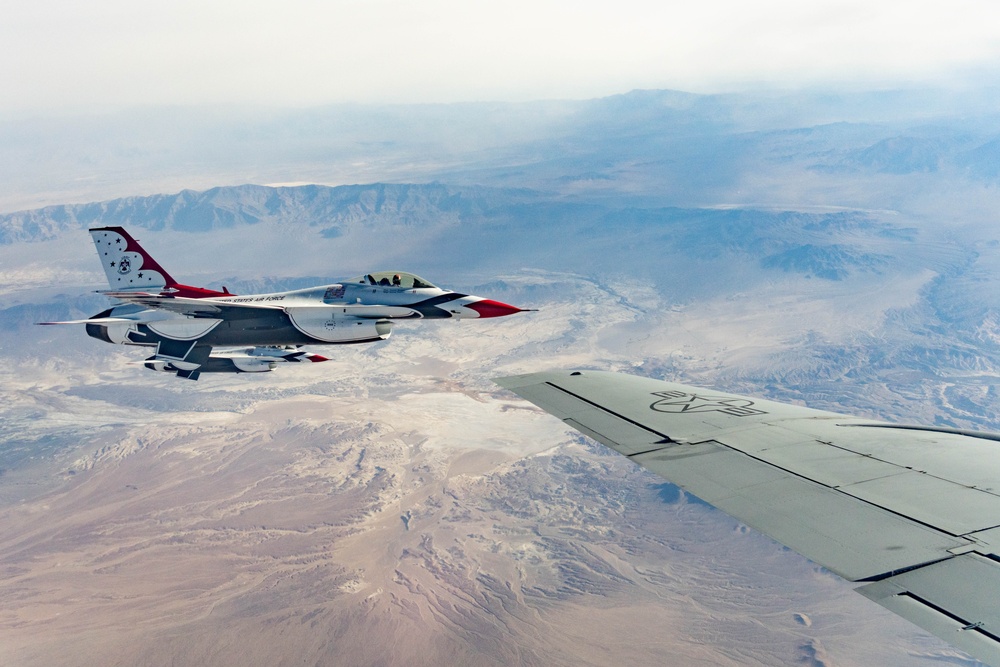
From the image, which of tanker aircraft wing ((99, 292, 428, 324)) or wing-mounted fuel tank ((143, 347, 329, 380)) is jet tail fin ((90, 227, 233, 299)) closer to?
tanker aircraft wing ((99, 292, 428, 324))

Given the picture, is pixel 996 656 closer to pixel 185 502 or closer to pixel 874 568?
pixel 874 568

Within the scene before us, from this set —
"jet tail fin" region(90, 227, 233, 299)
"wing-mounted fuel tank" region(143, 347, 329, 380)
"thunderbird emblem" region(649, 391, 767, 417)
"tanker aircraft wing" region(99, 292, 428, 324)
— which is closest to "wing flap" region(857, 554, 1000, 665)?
"thunderbird emblem" region(649, 391, 767, 417)

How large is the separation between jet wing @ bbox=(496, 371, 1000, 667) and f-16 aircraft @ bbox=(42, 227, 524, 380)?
55.0ft

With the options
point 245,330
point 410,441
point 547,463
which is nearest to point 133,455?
point 410,441

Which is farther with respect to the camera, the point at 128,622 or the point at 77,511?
the point at 77,511

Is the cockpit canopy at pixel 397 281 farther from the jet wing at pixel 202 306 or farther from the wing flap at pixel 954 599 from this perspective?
the wing flap at pixel 954 599

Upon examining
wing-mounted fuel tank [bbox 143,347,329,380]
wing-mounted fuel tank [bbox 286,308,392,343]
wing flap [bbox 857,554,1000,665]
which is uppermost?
wing flap [bbox 857,554,1000,665]

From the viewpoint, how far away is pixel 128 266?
3731 centimetres

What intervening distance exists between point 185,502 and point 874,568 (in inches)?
6254

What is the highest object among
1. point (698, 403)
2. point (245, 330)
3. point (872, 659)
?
point (698, 403)

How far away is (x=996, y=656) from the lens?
6047 millimetres

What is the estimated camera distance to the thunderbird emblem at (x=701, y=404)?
573 inches

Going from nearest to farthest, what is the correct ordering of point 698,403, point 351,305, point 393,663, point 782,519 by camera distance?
point 782,519
point 698,403
point 351,305
point 393,663

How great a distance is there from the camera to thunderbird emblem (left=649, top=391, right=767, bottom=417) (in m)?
14.6
